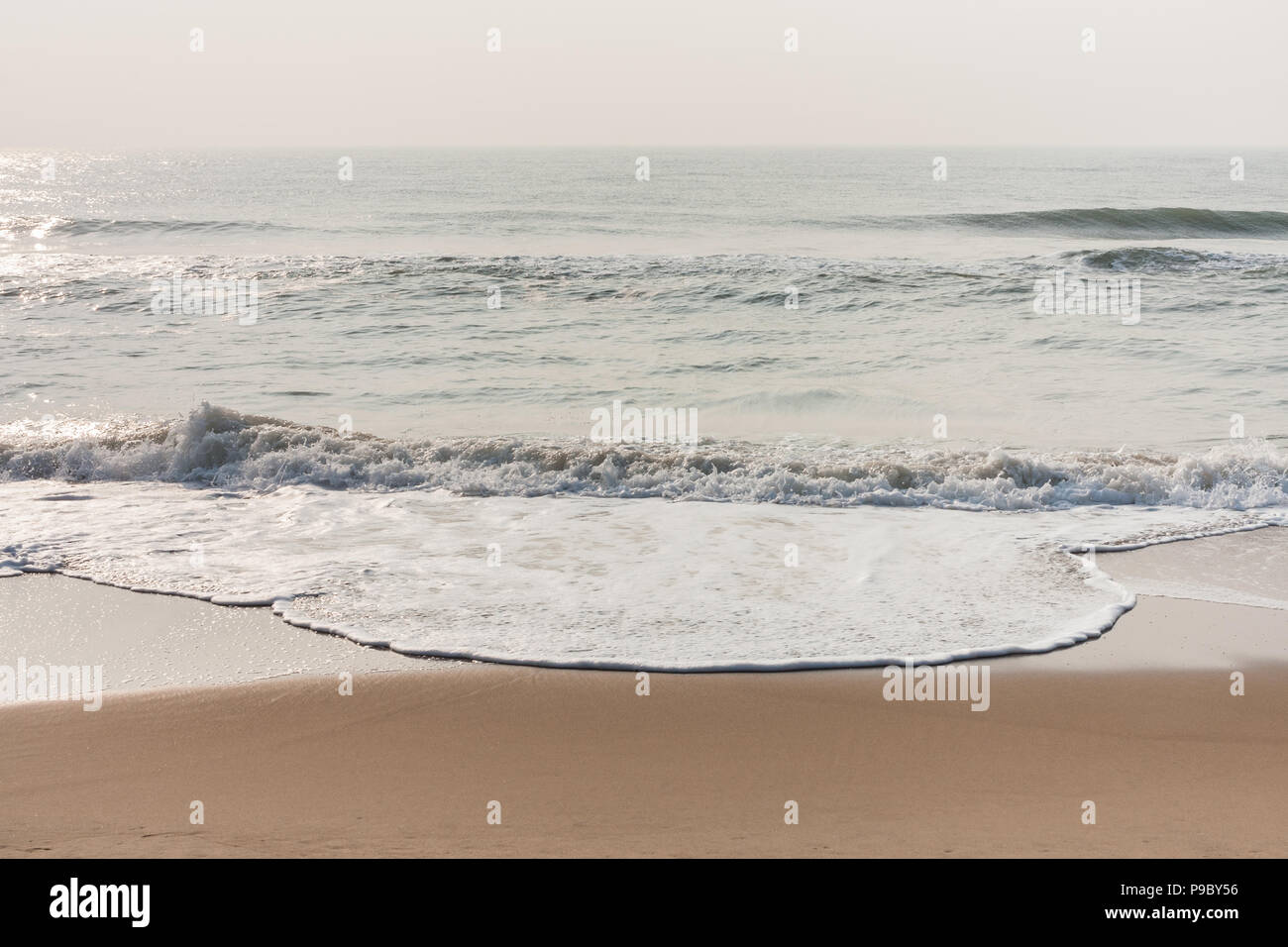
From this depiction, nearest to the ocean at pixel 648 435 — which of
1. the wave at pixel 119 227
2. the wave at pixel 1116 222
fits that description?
the wave at pixel 1116 222

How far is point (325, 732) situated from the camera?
15.8ft

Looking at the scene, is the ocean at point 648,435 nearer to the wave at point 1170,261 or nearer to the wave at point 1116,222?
the wave at point 1170,261

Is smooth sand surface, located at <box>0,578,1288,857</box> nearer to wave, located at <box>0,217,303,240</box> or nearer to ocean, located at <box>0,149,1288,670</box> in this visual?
ocean, located at <box>0,149,1288,670</box>

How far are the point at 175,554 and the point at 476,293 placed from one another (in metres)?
13.8

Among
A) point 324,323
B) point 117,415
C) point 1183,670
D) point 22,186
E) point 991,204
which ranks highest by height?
point 22,186

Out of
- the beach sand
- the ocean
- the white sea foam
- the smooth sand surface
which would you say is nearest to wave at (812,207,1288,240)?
the ocean

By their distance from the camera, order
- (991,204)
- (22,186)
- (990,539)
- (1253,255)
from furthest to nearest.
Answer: (22,186)
(991,204)
(1253,255)
(990,539)

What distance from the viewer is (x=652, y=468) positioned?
401 inches

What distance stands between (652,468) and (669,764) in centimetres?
585

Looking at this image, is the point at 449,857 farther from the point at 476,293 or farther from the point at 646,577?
the point at 476,293

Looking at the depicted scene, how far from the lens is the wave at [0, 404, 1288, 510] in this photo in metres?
9.53

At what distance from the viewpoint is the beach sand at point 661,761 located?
12.2ft

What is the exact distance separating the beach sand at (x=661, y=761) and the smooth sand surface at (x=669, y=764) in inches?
0.5

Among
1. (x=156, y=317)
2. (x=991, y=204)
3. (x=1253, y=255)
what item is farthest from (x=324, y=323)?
(x=991, y=204)
